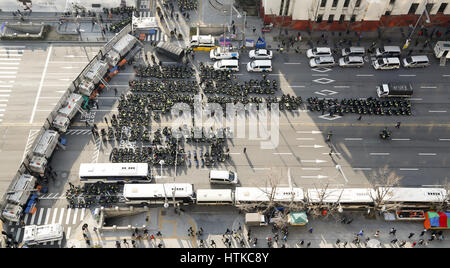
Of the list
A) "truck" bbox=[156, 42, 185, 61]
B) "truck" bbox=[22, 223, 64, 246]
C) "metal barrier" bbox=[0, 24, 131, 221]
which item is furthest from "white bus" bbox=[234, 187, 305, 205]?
"metal barrier" bbox=[0, 24, 131, 221]

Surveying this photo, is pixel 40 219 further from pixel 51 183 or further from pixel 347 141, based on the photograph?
pixel 347 141

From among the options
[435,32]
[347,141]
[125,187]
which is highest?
[435,32]

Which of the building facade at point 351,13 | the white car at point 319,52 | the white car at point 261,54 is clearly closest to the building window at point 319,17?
the building facade at point 351,13

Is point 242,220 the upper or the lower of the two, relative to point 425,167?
lower

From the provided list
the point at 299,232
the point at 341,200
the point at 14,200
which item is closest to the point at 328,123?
the point at 341,200

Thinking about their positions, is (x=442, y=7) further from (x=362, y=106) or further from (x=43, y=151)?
(x=43, y=151)

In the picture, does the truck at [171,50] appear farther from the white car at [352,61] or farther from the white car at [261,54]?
the white car at [352,61]

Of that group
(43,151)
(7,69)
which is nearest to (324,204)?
(43,151)
